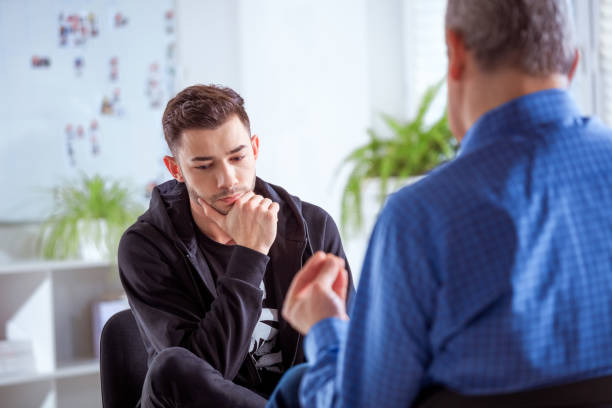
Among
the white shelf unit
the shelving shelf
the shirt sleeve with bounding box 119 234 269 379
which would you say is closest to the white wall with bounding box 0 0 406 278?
the white shelf unit

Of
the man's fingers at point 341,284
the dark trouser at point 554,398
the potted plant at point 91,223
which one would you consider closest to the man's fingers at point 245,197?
the man's fingers at point 341,284

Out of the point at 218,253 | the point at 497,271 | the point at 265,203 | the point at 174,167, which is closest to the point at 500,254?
the point at 497,271

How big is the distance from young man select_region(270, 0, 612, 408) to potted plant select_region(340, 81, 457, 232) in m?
2.55

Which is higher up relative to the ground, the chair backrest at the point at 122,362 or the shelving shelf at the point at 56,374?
the chair backrest at the point at 122,362

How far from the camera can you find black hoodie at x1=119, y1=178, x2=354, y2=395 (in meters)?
1.56

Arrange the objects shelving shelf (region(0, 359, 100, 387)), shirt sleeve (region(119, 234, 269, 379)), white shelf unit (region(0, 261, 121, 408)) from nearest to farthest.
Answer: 1. shirt sleeve (region(119, 234, 269, 379))
2. shelving shelf (region(0, 359, 100, 387))
3. white shelf unit (region(0, 261, 121, 408))

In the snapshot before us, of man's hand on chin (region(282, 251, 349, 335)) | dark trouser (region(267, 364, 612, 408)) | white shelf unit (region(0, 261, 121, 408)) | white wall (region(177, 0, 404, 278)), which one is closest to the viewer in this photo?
dark trouser (region(267, 364, 612, 408))

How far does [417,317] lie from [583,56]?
2566mm

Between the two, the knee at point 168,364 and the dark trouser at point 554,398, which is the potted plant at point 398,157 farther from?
the dark trouser at point 554,398

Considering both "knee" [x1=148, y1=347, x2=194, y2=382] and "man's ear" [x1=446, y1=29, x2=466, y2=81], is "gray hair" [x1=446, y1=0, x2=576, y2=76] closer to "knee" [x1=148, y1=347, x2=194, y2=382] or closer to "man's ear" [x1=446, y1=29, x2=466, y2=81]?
"man's ear" [x1=446, y1=29, x2=466, y2=81]

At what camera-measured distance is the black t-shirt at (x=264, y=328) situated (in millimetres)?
1677

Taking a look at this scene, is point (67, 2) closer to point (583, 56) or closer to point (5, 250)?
point (5, 250)

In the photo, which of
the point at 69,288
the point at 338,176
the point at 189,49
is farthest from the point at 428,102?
the point at 69,288

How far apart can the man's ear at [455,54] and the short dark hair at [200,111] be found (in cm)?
91
